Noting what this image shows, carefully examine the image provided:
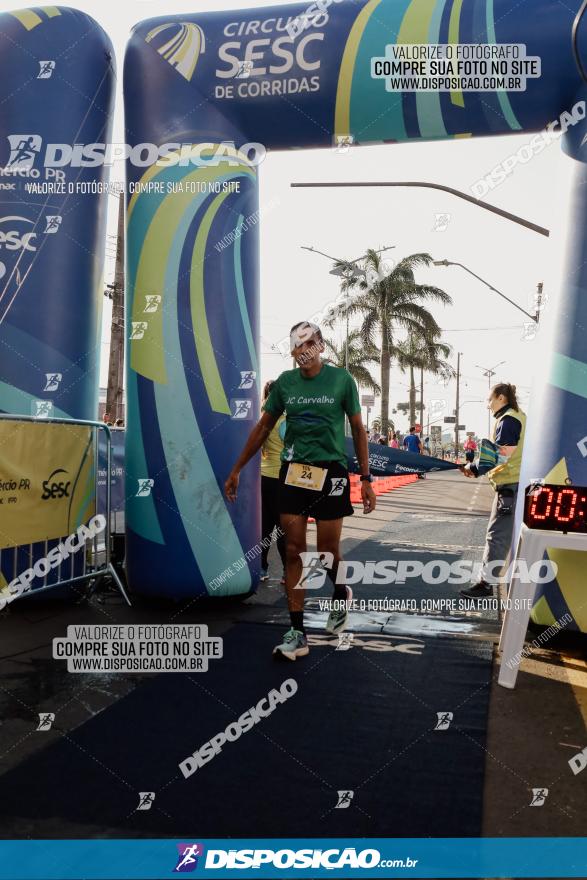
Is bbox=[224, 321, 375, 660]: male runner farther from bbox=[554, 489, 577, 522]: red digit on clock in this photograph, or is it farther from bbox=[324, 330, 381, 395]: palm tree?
bbox=[324, 330, 381, 395]: palm tree

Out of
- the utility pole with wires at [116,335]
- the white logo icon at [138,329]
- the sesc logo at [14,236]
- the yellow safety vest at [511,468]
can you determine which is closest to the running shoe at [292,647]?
the yellow safety vest at [511,468]

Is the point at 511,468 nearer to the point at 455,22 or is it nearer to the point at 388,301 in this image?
the point at 455,22

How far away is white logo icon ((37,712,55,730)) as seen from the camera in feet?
10.9

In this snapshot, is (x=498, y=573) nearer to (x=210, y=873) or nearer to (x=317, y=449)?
(x=317, y=449)

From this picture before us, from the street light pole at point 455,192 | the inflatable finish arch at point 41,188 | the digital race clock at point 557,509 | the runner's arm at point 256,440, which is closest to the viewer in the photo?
the digital race clock at point 557,509

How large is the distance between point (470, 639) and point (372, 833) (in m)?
2.53

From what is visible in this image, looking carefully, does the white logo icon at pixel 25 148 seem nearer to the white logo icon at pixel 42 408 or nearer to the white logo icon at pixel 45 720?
Result: the white logo icon at pixel 42 408

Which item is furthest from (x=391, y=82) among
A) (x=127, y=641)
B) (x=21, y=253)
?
(x=127, y=641)

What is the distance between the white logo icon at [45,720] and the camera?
131 inches

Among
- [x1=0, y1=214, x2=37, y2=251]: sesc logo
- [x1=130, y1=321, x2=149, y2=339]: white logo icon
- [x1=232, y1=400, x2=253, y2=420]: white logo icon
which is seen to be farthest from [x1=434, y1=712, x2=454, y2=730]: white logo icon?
[x1=0, y1=214, x2=37, y2=251]: sesc logo

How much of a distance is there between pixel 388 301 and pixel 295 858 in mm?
30210

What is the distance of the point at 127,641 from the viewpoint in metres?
4.60

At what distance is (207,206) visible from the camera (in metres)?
5.37

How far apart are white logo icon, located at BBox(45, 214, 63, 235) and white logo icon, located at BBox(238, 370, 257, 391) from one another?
1.91 m
